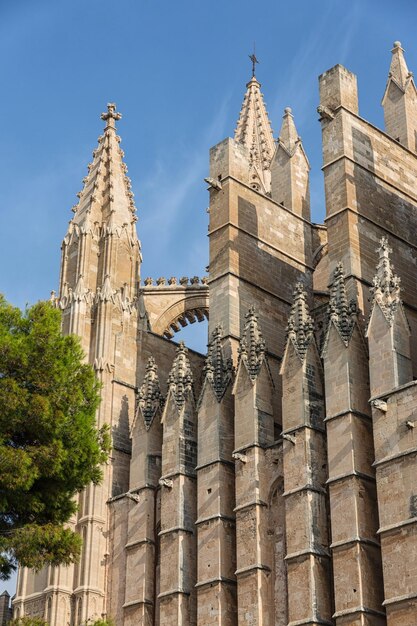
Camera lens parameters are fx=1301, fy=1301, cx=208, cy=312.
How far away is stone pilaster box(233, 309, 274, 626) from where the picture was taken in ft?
74.6

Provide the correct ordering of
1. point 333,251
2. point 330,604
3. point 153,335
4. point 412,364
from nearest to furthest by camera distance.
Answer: point 330,604 → point 412,364 → point 333,251 → point 153,335

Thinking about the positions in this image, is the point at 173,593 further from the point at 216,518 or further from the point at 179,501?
the point at 179,501

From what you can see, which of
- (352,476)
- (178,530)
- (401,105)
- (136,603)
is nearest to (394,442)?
(352,476)

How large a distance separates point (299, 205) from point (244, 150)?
8.77 feet

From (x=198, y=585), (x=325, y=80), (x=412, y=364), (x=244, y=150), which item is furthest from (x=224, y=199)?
(x=198, y=585)

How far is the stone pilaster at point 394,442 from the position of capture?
66.3 ft

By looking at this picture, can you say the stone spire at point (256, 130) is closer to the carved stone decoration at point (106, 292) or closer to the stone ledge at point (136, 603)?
the carved stone decoration at point (106, 292)

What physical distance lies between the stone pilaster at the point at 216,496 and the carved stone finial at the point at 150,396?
1601 millimetres

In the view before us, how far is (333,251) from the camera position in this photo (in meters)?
25.5

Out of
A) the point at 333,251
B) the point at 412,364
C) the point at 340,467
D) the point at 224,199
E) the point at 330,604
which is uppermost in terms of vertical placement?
the point at 224,199

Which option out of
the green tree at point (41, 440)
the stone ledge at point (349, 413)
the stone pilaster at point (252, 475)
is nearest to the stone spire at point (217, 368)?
the stone pilaster at point (252, 475)

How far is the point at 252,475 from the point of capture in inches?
939

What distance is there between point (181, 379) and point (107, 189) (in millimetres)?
6773

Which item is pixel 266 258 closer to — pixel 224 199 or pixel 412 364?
pixel 224 199
